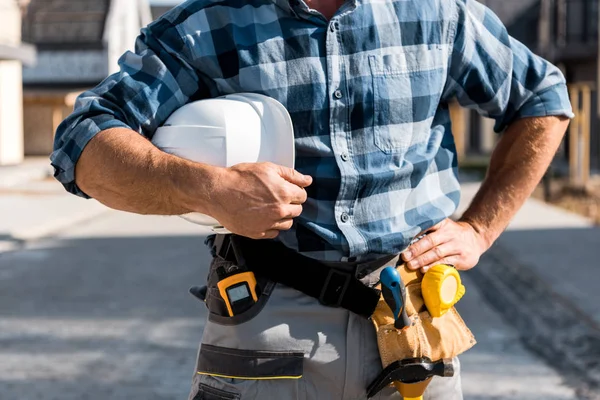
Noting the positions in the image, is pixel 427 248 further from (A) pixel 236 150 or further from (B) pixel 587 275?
(B) pixel 587 275

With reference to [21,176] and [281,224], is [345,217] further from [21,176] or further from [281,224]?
[21,176]

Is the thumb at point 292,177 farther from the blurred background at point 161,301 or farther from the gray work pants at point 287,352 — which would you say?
the blurred background at point 161,301

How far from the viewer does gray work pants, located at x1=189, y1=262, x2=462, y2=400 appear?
2078 millimetres

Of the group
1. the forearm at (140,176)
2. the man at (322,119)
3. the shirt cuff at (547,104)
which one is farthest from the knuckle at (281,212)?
the shirt cuff at (547,104)

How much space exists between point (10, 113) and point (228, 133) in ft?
83.0

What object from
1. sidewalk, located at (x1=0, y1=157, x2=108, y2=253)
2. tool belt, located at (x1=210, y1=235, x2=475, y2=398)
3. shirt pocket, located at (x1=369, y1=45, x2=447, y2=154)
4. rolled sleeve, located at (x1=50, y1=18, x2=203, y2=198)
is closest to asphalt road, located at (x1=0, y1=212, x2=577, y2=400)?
sidewalk, located at (x1=0, y1=157, x2=108, y2=253)

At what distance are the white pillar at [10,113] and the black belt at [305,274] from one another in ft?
79.0

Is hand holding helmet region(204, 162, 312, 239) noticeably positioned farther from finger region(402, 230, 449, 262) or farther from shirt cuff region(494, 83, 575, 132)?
shirt cuff region(494, 83, 575, 132)

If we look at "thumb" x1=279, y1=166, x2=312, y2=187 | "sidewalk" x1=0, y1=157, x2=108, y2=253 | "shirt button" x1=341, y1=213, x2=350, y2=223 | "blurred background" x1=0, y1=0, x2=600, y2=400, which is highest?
"thumb" x1=279, y1=166, x2=312, y2=187

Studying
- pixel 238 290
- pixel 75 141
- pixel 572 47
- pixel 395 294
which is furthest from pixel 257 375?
pixel 572 47

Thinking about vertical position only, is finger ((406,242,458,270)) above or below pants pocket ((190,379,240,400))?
above

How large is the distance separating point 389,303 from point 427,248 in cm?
19

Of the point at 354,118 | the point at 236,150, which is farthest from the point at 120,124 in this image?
the point at 354,118

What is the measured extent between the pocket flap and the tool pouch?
18 cm
